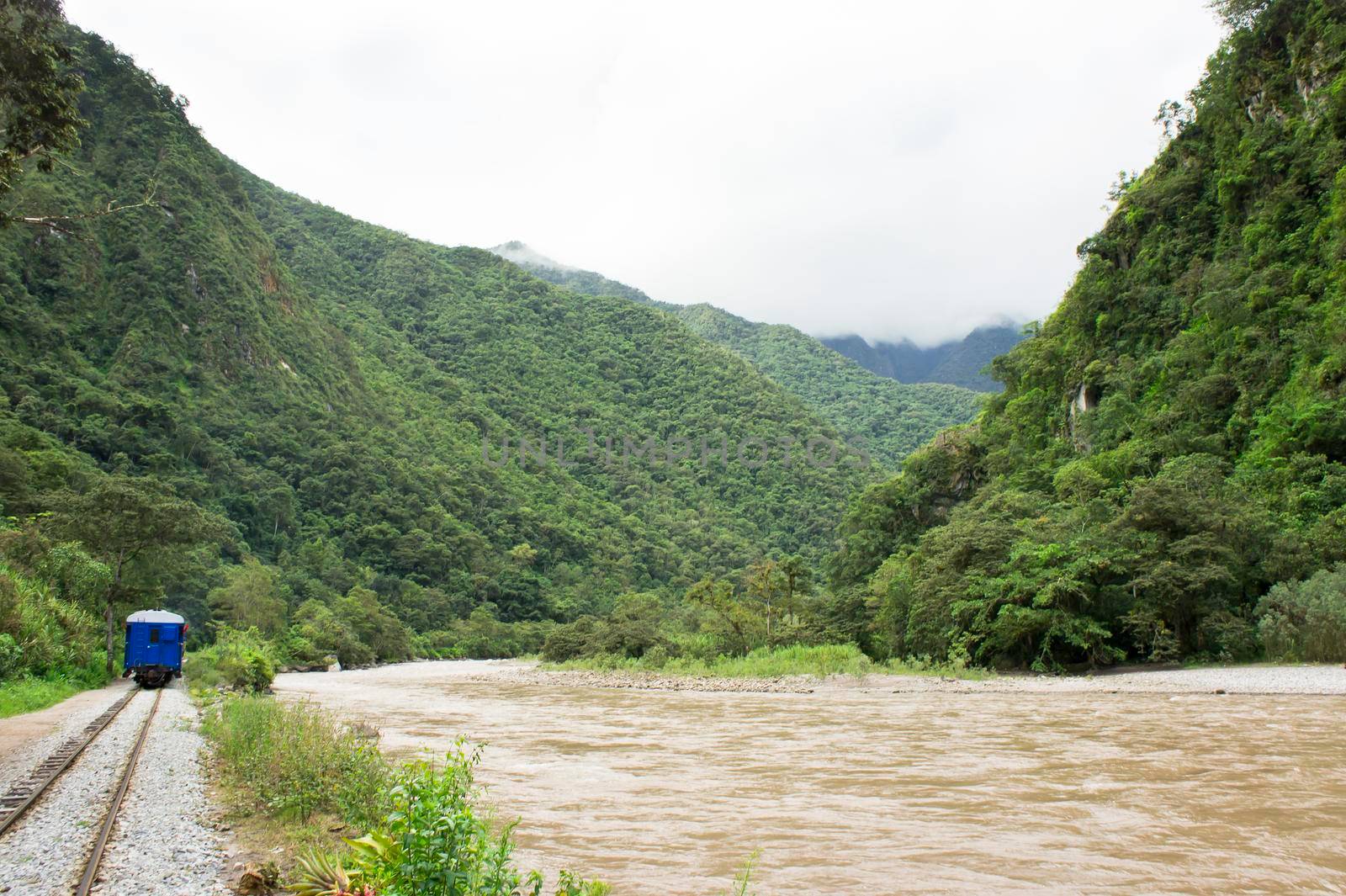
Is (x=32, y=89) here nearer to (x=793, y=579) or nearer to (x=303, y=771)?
(x=303, y=771)

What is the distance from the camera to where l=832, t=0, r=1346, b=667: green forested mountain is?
25.9 m

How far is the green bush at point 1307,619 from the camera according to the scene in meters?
21.9

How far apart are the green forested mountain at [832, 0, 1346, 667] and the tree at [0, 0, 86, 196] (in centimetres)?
2658

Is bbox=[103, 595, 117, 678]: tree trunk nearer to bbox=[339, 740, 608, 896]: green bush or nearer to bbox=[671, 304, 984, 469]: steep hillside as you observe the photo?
bbox=[339, 740, 608, 896]: green bush

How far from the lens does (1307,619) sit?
22547 mm

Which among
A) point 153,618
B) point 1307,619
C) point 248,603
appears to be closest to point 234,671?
point 153,618

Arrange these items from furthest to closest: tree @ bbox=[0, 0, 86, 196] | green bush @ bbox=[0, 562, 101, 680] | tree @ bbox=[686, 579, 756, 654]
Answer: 1. tree @ bbox=[686, 579, 756, 654]
2. green bush @ bbox=[0, 562, 101, 680]
3. tree @ bbox=[0, 0, 86, 196]

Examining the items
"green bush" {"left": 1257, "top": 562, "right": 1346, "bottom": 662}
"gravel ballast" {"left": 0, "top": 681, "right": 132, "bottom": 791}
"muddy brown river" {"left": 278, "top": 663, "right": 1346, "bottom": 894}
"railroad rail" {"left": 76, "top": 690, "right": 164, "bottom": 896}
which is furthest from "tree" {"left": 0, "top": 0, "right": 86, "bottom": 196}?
"green bush" {"left": 1257, "top": 562, "right": 1346, "bottom": 662}

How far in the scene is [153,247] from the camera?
92000 mm

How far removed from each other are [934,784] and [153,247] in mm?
102305

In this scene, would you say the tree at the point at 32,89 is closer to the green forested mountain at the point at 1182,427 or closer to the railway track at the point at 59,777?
the railway track at the point at 59,777

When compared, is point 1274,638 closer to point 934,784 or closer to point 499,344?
point 934,784

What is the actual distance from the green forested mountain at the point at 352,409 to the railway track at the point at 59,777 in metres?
23.9

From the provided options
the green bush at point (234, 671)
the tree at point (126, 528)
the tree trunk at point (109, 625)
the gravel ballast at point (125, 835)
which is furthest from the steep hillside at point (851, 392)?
the gravel ballast at point (125, 835)
